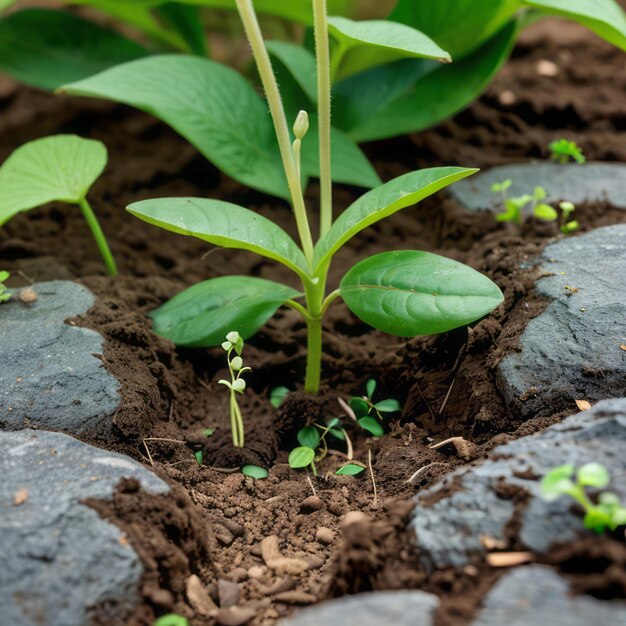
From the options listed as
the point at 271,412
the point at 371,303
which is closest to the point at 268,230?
the point at 371,303

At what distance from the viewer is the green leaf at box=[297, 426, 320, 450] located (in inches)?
52.4

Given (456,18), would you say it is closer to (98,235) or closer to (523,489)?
(98,235)

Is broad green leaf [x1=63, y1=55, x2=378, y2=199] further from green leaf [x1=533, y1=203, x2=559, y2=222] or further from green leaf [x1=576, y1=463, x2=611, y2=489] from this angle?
green leaf [x1=576, y1=463, x2=611, y2=489]

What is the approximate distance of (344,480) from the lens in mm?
1238

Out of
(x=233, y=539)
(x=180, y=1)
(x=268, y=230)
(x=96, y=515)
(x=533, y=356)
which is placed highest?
(x=180, y=1)

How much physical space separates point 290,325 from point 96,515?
77 centimetres

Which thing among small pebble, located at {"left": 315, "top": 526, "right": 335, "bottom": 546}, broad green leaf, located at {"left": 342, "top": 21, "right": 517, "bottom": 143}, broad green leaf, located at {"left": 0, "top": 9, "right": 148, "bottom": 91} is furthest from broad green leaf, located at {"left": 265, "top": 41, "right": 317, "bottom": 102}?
small pebble, located at {"left": 315, "top": 526, "right": 335, "bottom": 546}

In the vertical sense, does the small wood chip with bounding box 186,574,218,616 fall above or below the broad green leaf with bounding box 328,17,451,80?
below

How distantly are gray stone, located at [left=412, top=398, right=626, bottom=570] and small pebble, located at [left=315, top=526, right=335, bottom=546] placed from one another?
18 centimetres

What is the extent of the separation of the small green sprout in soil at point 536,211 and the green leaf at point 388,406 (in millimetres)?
535

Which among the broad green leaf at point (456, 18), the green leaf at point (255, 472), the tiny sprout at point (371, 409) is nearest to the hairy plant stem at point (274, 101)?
the tiny sprout at point (371, 409)

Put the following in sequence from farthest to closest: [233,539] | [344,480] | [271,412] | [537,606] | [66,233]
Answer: [66,233] → [271,412] → [344,480] → [233,539] → [537,606]

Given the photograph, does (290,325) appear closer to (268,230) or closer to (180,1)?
(268,230)

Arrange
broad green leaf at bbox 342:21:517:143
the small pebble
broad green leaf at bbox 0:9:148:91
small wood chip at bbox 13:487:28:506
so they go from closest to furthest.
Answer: small wood chip at bbox 13:487:28:506 < the small pebble < broad green leaf at bbox 342:21:517:143 < broad green leaf at bbox 0:9:148:91
